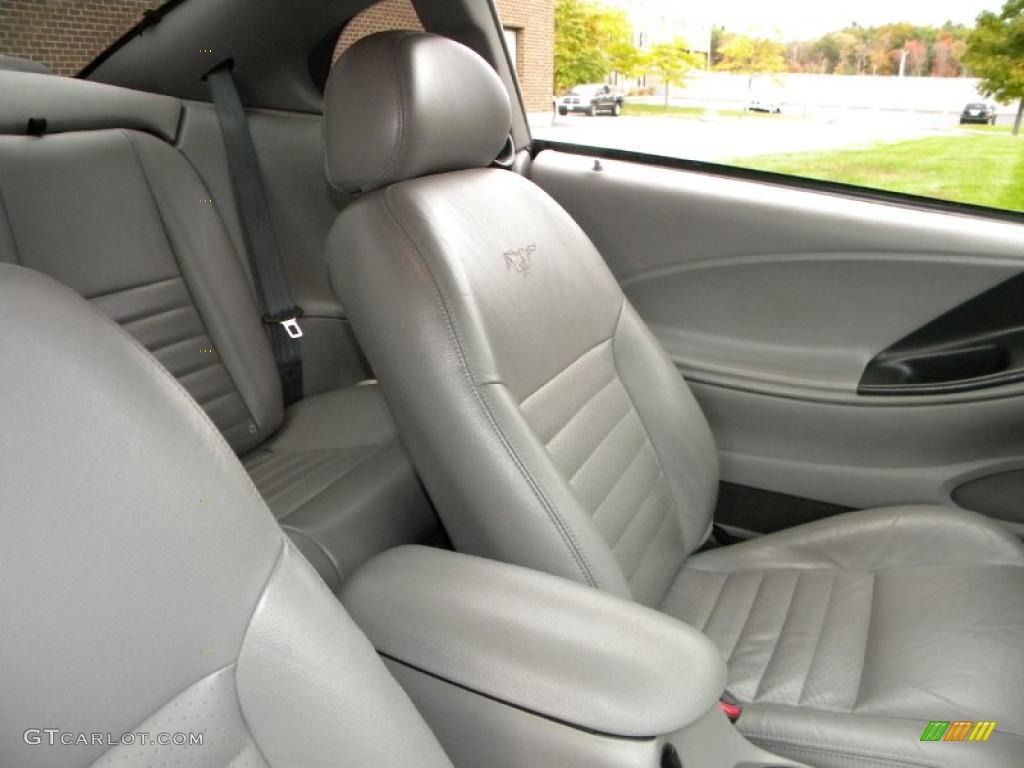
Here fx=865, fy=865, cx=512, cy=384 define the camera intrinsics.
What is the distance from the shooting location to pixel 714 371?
1.86 metres

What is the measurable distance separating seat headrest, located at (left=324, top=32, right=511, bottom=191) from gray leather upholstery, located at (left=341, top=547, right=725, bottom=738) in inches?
21.8

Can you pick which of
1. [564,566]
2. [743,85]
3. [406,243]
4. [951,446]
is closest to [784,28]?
[743,85]

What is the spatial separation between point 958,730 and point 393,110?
3.50 feet

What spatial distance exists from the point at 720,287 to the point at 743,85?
43cm

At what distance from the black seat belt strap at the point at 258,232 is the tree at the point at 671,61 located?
0.89 metres

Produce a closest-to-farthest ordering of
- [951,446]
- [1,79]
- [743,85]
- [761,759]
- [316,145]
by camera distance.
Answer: [761,759], [1,79], [951,446], [743,85], [316,145]

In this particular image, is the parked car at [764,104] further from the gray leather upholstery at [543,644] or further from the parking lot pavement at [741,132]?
the gray leather upholstery at [543,644]

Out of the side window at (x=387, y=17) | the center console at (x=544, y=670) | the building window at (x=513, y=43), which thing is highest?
the side window at (x=387, y=17)

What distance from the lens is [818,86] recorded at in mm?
1773

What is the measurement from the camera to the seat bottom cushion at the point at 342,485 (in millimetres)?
1422

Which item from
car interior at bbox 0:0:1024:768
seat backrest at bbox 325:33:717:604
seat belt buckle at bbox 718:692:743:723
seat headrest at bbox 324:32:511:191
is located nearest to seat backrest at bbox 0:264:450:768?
car interior at bbox 0:0:1024:768

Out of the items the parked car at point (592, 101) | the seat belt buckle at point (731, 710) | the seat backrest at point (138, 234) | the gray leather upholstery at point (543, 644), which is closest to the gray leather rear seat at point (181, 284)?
the seat backrest at point (138, 234)

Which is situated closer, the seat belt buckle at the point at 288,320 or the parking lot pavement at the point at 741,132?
the parking lot pavement at the point at 741,132

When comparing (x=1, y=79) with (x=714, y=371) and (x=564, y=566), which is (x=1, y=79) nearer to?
(x=564, y=566)
